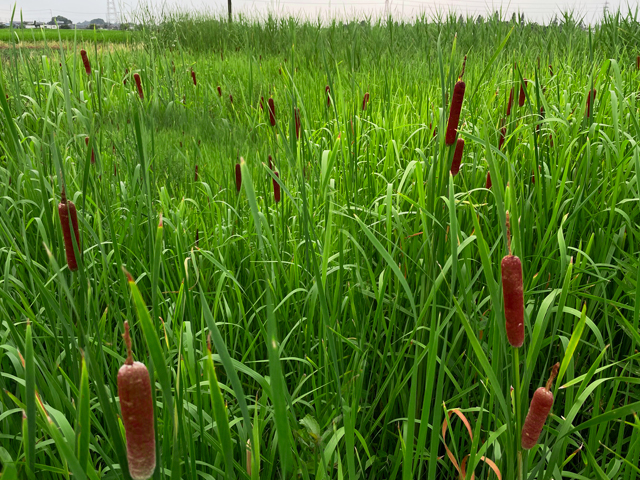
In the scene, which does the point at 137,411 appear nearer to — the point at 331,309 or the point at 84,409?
the point at 84,409

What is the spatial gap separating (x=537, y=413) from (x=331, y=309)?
0.61 meters

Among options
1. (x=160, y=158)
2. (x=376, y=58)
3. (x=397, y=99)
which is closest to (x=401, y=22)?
(x=376, y=58)

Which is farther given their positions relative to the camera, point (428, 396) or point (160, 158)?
point (160, 158)

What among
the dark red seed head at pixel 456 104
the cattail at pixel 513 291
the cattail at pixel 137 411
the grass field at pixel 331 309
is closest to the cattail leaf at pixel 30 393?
the grass field at pixel 331 309

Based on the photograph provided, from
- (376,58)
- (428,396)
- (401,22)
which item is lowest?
(428,396)

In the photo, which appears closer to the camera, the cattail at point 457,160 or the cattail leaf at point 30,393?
the cattail leaf at point 30,393

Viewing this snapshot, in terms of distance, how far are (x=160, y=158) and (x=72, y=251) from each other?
241 cm

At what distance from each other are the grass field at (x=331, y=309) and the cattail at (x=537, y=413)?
6 cm

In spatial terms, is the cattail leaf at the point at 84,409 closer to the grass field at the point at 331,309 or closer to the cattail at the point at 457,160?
the grass field at the point at 331,309

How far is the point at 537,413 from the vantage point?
23.3 inches

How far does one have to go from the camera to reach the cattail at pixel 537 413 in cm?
57

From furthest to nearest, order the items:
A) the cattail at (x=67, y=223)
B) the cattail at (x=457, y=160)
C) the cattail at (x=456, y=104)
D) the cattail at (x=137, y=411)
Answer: the cattail at (x=457, y=160) < the cattail at (x=456, y=104) < the cattail at (x=67, y=223) < the cattail at (x=137, y=411)

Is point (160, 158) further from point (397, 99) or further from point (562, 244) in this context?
point (562, 244)

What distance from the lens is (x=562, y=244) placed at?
1093mm
